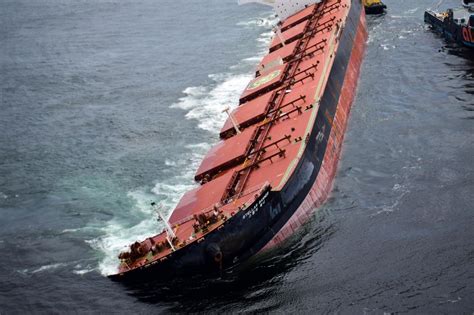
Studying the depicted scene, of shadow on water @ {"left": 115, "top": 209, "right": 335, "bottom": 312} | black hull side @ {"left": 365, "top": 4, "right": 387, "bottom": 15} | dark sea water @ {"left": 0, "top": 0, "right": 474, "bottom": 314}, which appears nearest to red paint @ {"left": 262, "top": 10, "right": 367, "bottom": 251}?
dark sea water @ {"left": 0, "top": 0, "right": 474, "bottom": 314}

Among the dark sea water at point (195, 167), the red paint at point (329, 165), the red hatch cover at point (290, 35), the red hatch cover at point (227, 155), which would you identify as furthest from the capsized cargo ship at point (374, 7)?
the red hatch cover at point (227, 155)

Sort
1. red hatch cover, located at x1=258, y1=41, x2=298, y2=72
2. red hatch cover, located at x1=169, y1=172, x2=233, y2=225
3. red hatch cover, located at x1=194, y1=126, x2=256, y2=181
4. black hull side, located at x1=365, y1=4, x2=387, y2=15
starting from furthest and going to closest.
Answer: black hull side, located at x1=365, y1=4, x2=387, y2=15, red hatch cover, located at x1=258, y1=41, x2=298, y2=72, red hatch cover, located at x1=194, y1=126, x2=256, y2=181, red hatch cover, located at x1=169, y1=172, x2=233, y2=225

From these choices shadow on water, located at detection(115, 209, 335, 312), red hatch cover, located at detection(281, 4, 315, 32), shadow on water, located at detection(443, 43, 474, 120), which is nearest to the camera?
shadow on water, located at detection(115, 209, 335, 312)

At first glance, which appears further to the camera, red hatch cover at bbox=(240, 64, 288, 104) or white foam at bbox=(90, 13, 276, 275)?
red hatch cover at bbox=(240, 64, 288, 104)

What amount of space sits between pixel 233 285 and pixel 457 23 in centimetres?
4629

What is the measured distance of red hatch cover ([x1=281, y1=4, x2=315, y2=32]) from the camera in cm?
6800

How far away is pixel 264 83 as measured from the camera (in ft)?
164

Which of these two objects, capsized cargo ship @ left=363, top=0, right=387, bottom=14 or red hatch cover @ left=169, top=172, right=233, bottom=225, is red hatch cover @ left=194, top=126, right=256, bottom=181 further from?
capsized cargo ship @ left=363, top=0, right=387, bottom=14

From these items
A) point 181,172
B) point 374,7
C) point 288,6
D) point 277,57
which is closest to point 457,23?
point 374,7

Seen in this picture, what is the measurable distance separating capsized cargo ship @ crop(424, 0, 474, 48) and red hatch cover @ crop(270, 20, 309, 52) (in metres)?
15.8

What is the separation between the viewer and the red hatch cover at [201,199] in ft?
110

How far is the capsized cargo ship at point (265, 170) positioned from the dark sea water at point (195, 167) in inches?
46.0

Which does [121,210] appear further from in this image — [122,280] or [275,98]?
→ [275,98]

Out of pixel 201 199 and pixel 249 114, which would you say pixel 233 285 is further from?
pixel 249 114
